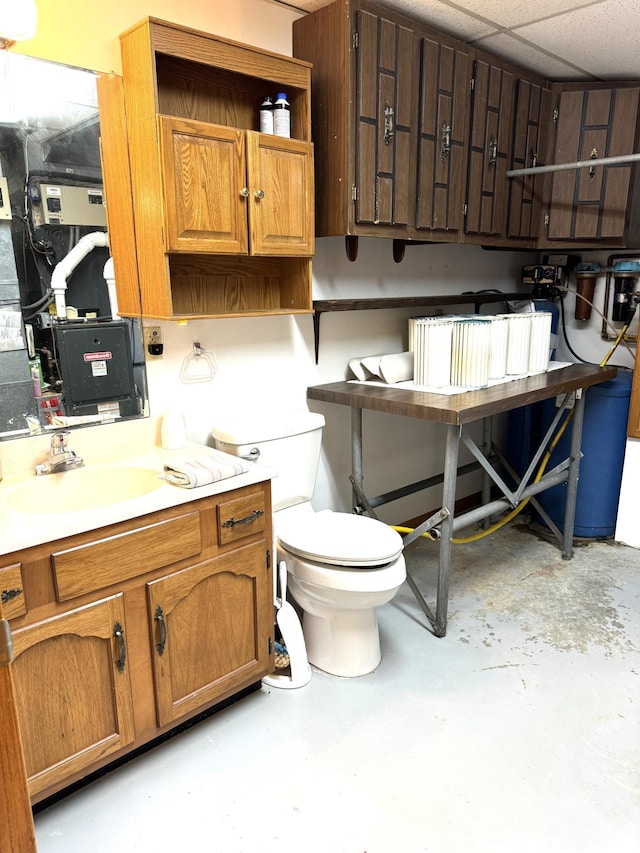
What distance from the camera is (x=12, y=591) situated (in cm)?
134

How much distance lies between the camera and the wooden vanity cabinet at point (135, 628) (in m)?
1.43

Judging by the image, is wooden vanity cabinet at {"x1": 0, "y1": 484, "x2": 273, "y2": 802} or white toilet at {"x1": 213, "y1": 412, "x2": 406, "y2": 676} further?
white toilet at {"x1": 213, "y1": 412, "x2": 406, "y2": 676}

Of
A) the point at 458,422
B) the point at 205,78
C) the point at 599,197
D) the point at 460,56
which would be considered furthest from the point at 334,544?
the point at 599,197

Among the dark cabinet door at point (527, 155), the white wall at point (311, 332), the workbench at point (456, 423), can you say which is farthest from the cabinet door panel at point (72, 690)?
the dark cabinet door at point (527, 155)

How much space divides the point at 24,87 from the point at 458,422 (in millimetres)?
1683

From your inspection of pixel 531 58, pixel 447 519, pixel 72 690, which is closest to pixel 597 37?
pixel 531 58

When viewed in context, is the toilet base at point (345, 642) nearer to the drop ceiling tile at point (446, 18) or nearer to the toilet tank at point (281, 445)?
the toilet tank at point (281, 445)

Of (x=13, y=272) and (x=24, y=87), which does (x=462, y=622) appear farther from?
(x=24, y=87)

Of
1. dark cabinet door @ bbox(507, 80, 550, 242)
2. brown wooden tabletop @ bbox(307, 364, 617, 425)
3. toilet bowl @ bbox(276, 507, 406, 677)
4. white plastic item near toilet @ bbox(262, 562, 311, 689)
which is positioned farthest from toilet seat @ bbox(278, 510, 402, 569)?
dark cabinet door @ bbox(507, 80, 550, 242)

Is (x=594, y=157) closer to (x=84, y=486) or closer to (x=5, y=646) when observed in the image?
(x=84, y=486)

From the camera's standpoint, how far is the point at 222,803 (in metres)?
1.61

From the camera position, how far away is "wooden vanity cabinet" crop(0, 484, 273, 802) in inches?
56.4

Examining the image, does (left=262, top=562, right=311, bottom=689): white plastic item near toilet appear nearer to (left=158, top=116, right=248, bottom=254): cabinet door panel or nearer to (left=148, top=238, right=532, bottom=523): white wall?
(left=148, top=238, right=532, bottom=523): white wall

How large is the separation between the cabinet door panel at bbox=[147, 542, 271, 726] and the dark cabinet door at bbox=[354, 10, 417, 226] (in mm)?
1386
